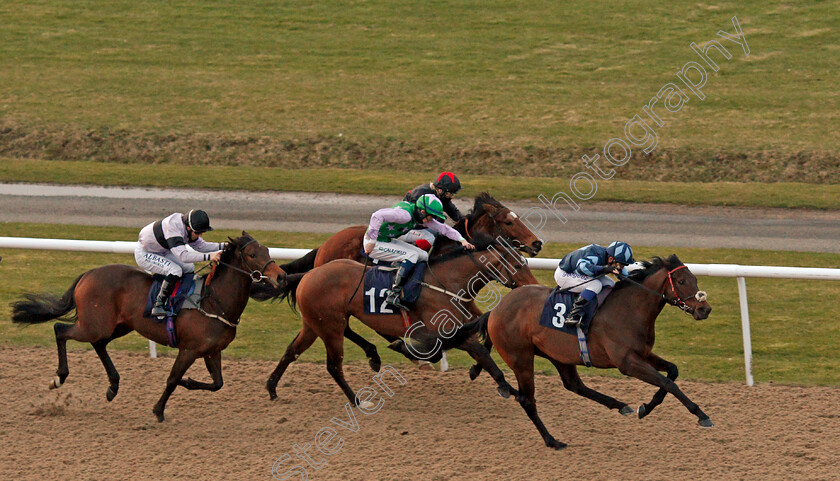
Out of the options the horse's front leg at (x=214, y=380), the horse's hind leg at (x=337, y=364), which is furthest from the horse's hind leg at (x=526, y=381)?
the horse's front leg at (x=214, y=380)

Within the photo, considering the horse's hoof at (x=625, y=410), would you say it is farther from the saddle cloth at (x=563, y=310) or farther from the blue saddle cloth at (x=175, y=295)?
the blue saddle cloth at (x=175, y=295)

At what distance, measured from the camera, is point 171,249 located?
24.3ft

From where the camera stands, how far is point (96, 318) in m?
7.54

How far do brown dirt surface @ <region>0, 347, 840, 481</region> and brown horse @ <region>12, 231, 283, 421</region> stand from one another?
1.14ft

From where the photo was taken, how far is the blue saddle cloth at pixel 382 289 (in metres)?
7.66

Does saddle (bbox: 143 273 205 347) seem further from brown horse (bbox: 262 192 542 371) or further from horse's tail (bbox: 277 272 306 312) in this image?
horse's tail (bbox: 277 272 306 312)

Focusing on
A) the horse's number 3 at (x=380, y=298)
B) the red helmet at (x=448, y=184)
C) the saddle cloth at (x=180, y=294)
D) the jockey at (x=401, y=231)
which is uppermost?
the red helmet at (x=448, y=184)

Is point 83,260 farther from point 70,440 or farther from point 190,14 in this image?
point 190,14

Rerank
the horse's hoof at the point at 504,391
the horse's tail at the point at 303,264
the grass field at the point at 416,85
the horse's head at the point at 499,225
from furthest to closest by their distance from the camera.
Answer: the grass field at the point at 416,85 → the horse's tail at the point at 303,264 → the horse's head at the point at 499,225 → the horse's hoof at the point at 504,391

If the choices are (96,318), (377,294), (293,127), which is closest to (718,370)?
(377,294)

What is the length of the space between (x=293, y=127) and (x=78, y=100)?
518 cm

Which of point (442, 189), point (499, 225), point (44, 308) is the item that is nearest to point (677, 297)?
A: point (499, 225)

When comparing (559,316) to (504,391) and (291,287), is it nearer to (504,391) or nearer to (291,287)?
(504,391)

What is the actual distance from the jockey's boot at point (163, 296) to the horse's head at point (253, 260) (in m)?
0.43
